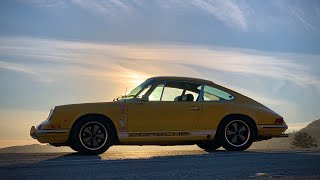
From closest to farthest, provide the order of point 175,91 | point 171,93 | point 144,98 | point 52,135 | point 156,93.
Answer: point 52,135
point 144,98
point 156,93
point 171,93
point 175,91

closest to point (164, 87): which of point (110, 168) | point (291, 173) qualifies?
point (110, 168)

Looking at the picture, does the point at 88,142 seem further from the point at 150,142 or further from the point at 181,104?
the point at 181,104

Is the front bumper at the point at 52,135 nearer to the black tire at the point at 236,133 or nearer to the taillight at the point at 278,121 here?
the black tire at the point at 236,133

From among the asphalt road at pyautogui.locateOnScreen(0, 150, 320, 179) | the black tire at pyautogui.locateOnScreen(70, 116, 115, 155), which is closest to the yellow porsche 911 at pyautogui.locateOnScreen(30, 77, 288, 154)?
the black tire at pyautogui.locateOnScreen(70, 116, 115, 155)

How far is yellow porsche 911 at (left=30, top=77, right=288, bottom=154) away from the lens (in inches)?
484

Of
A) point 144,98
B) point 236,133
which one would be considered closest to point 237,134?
point 236,133

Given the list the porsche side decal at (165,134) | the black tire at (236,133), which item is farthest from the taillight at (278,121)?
the porsche side decal at (165,134)

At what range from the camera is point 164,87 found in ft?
43.6

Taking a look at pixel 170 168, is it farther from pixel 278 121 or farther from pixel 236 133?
pixel 278 121

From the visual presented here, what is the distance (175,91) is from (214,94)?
88cm

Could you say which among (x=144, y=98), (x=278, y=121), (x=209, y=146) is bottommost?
(x=209, y=146)

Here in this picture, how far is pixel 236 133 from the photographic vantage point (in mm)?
13125

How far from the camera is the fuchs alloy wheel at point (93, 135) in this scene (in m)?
12.2

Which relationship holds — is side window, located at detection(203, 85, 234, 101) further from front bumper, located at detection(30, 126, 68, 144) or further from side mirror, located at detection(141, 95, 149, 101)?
front bumper, located at detection(30, 126, 68, 144)
